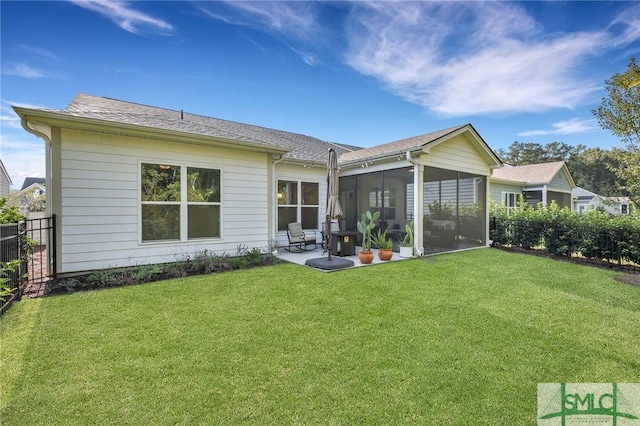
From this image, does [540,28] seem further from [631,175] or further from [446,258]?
[446,258]

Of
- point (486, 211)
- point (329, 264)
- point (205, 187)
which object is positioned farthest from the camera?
point (486, 211)

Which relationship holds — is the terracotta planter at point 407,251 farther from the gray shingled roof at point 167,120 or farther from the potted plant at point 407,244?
the gray shingled roof at point 167,120

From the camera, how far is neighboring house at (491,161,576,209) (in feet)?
55.0

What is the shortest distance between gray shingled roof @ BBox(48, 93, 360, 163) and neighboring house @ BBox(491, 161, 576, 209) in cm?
1063

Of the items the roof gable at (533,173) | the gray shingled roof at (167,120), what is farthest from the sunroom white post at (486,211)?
the roof gable at (533,173)

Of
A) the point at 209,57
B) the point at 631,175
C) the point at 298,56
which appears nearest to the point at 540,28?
the point at 631,175

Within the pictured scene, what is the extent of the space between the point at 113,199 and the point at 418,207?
7.63 meters

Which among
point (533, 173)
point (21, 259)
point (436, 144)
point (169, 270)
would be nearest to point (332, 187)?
point (436, 144)

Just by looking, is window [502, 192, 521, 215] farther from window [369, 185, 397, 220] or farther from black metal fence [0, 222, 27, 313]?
black metal fence [0, 222, 27, 313]

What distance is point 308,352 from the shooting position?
9.45 ft

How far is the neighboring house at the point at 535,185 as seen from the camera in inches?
660

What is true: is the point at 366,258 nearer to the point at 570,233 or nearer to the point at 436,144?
the point at 436,144

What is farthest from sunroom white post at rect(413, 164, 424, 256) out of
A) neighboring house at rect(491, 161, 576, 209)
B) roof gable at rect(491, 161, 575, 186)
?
roof gable at rect(491, 161, 575, 186)

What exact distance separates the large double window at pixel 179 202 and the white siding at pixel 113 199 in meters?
0.15
